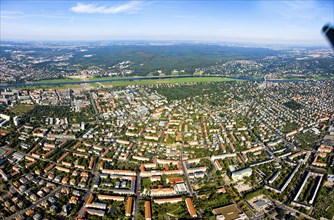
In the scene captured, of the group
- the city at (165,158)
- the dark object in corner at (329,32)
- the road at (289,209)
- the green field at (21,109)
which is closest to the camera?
the dark object in corner at (329,32)

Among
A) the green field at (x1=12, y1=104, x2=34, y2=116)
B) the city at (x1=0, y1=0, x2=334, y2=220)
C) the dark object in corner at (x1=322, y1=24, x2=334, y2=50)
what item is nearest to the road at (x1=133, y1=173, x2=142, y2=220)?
the city at (x1=0, y1=0, x2=334, y2=220)

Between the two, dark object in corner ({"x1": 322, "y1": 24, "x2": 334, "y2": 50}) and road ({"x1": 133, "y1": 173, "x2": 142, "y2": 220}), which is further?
road ({"x1": 133, "y1": 173, "x2": 142, "y2": 220})

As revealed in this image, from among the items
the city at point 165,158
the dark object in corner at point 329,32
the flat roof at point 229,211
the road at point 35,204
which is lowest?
the road at point 35,204

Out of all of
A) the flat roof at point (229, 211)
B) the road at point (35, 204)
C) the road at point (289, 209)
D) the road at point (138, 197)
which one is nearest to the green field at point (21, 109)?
the road at point (35, 204)

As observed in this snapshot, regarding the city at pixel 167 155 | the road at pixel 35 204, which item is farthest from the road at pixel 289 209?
the road at pixel 35 204

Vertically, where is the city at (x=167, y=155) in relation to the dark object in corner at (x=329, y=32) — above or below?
below

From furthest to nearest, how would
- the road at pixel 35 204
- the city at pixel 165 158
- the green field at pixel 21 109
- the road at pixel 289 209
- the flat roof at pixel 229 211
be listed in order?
the green field at pixel 21 109 → the city at pixel 165 158 → the road at pixel 289 209 → the flat roof at pixel 229 211 → the road at pixel 35 204

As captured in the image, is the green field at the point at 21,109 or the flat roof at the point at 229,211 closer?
the flat roof at the point at 229,211

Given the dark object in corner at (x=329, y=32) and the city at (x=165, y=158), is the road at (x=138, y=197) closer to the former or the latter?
the city at (x=165, y=158)

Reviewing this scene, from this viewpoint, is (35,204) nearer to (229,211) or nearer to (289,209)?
(229,211)

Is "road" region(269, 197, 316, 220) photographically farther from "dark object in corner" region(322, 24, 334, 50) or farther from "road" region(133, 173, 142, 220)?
"dark object in corner" region(322, 24, 334, 50)

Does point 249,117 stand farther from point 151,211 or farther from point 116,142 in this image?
point 151,211

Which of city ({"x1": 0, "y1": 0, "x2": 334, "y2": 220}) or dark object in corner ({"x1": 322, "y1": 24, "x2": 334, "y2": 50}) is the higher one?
dark object in corner ({"x1": 322, "y1": 24, "x2": 334, "y2": 50})
